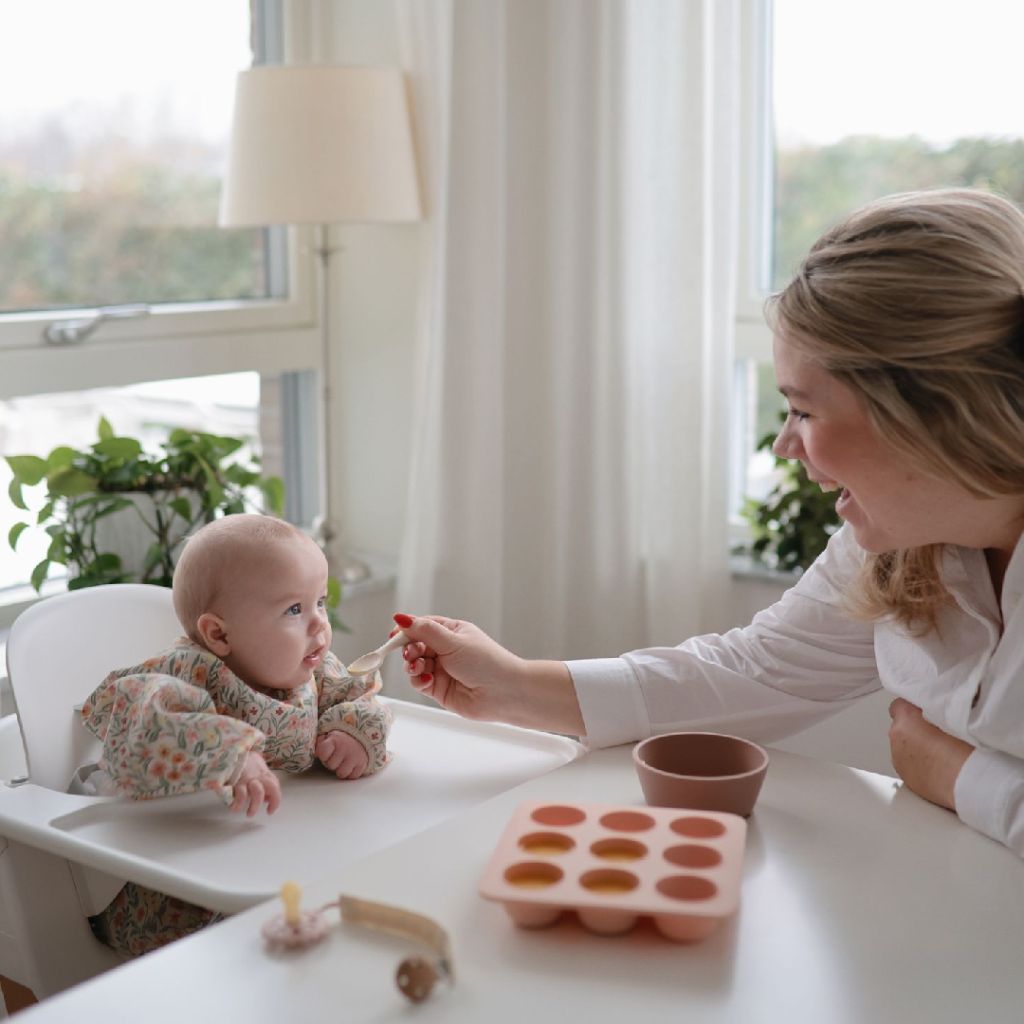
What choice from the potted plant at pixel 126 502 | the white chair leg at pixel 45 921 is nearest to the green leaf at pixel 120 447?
the potted plant at pixel 126 502

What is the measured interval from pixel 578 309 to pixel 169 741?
164 centimetres

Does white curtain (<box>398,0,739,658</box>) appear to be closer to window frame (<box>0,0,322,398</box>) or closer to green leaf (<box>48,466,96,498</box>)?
window frame (<box>0,0,322,398</box>)

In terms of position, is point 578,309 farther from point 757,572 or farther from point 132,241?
point 132,241

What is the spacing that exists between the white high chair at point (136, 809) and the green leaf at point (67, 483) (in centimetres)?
60

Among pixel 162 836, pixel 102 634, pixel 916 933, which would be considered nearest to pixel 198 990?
pixel 162 836

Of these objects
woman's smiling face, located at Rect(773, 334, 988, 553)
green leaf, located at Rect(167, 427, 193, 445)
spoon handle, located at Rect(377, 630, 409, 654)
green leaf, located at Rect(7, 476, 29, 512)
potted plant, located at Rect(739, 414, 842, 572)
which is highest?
woman's smiling face, located at Rect(773, 334, 988, 553)

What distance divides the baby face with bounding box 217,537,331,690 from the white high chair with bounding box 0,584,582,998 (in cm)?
12

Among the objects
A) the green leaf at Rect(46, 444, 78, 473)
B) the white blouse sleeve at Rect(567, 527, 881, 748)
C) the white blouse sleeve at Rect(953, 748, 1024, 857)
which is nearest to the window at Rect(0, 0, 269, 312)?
the green leaf at Rect(46, 444, 78, 473)

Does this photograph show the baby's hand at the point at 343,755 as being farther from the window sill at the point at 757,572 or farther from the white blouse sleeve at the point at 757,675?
the window sill at the point at 757,572

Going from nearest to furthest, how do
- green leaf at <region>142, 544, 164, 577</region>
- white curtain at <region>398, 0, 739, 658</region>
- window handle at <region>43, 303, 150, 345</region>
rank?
1. green leaf at <region>142, 544, 164, 577</region>
2. window handle at <region>43, 303, 150, 345</region>
3. white curtain at <region>398, 0, 739, 658</region>

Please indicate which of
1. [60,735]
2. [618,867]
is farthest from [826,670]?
[60,735]

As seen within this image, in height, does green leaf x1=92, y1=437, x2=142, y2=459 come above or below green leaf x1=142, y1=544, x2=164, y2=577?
above

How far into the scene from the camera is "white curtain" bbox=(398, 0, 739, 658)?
2.66m

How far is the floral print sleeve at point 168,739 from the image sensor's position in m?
1.31
